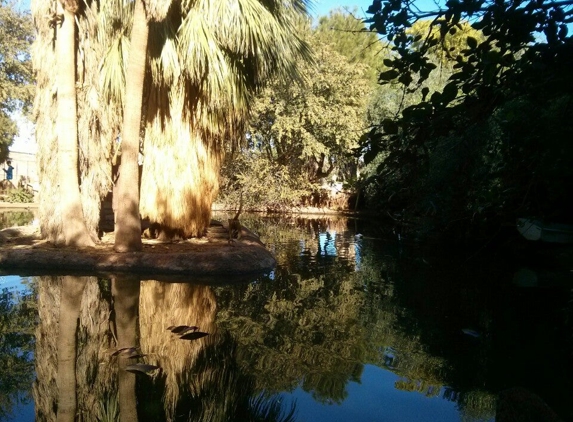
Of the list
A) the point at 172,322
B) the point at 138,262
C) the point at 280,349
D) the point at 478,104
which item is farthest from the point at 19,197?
the point at 478,104

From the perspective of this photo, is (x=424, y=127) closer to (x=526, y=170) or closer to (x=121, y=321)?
(x=526, y=170)

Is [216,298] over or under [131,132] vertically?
under

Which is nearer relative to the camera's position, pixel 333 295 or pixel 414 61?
pixel 414 61

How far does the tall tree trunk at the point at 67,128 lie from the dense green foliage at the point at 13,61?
22.4 m

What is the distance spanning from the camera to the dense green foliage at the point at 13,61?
3134 cm

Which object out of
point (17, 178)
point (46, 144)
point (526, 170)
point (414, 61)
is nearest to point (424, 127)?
point (414, 61)

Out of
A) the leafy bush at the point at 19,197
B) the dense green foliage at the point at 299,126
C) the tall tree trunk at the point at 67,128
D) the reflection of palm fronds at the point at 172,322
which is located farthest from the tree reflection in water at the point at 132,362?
the leafy bush at the point at 19,197

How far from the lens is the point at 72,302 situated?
8.05 metres

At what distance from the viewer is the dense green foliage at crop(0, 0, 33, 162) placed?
1234 inches

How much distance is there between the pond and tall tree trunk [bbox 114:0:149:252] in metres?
1.82

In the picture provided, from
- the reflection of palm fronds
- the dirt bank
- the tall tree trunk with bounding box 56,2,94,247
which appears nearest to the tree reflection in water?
the reflection of palm fronds

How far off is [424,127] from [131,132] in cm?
1017

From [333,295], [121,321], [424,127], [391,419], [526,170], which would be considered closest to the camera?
[424,127]

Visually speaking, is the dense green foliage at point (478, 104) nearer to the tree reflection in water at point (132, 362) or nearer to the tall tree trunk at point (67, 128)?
the tree reflection in water at point (132, 362)
